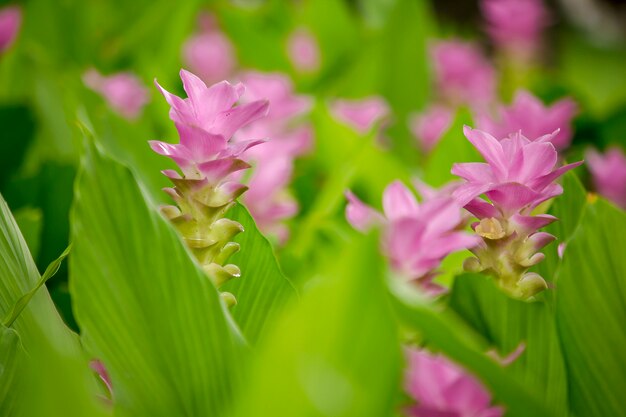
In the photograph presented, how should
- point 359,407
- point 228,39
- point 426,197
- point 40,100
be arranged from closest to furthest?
point 359,407
point 426,197
point 40,100
point 228,39

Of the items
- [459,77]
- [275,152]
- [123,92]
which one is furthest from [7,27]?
[459,77]

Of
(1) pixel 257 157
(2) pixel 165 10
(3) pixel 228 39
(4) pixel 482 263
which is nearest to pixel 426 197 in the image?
(4) pixel 482 263

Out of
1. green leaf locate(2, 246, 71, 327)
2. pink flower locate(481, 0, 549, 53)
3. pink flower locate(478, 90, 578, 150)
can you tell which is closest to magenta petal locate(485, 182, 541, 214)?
green leaf locate(2, 246, 71, 327)

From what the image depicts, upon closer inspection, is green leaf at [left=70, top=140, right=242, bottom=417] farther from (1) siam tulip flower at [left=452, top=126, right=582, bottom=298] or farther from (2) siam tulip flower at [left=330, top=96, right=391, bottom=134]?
(2) siam tulip flower at [left=330, top=96, right=391, bottom=134]

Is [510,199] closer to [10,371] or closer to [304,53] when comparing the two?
[10,371]

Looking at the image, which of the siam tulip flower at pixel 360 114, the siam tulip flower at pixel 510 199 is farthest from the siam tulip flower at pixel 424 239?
the siam tulip flower at pixel 360 114

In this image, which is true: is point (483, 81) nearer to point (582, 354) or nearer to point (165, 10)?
point (165, 10)
